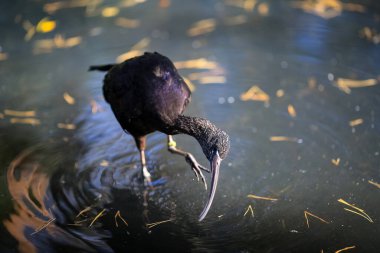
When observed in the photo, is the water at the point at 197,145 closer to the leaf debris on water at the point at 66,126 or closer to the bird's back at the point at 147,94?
the leaf debris on water at the point at 66,126

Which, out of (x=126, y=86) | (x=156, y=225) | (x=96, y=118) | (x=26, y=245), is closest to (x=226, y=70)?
(x=96, y=118)

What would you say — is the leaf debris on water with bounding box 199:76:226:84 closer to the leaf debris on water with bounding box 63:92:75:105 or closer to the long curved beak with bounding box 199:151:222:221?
the leaf debris on water with bounding box 63:92:75:105

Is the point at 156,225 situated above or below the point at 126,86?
below

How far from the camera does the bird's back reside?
3.96 m

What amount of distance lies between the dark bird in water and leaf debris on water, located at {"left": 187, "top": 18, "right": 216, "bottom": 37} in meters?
2.62

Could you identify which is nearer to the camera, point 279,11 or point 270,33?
point 270,33

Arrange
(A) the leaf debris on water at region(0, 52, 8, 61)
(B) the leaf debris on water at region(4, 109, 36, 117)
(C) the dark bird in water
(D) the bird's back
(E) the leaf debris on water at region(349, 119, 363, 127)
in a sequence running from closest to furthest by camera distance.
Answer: (C) the dark bird in water, (D) the bird's back, (E) the leaf debris on water at region(349, 119, 363, 127), (B) the leaf debris on water at region(4, 109, 36, 117), (A) the leaf debris on water at region(0, 52, 8, 61)

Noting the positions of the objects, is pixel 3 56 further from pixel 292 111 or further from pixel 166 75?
pixel 292 111

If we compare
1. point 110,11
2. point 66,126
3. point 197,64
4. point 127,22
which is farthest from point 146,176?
point 110,11

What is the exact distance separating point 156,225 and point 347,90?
2863mm

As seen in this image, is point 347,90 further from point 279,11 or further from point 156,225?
point 156,225

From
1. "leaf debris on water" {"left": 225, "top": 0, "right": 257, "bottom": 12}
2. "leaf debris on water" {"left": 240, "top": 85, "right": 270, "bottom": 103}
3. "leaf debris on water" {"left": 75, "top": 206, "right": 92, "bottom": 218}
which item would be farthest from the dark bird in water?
"leaf debris on water" {"left": 225, "top": 0, "right": 257, "bottom": 12}

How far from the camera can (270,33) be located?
6805 mm

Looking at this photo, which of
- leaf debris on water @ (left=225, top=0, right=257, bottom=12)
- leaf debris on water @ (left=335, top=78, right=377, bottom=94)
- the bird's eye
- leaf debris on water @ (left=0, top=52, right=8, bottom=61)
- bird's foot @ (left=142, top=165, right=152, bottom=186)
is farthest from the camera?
leaf debris on water @ (left=225, top=0, right=257, bottom=12)
